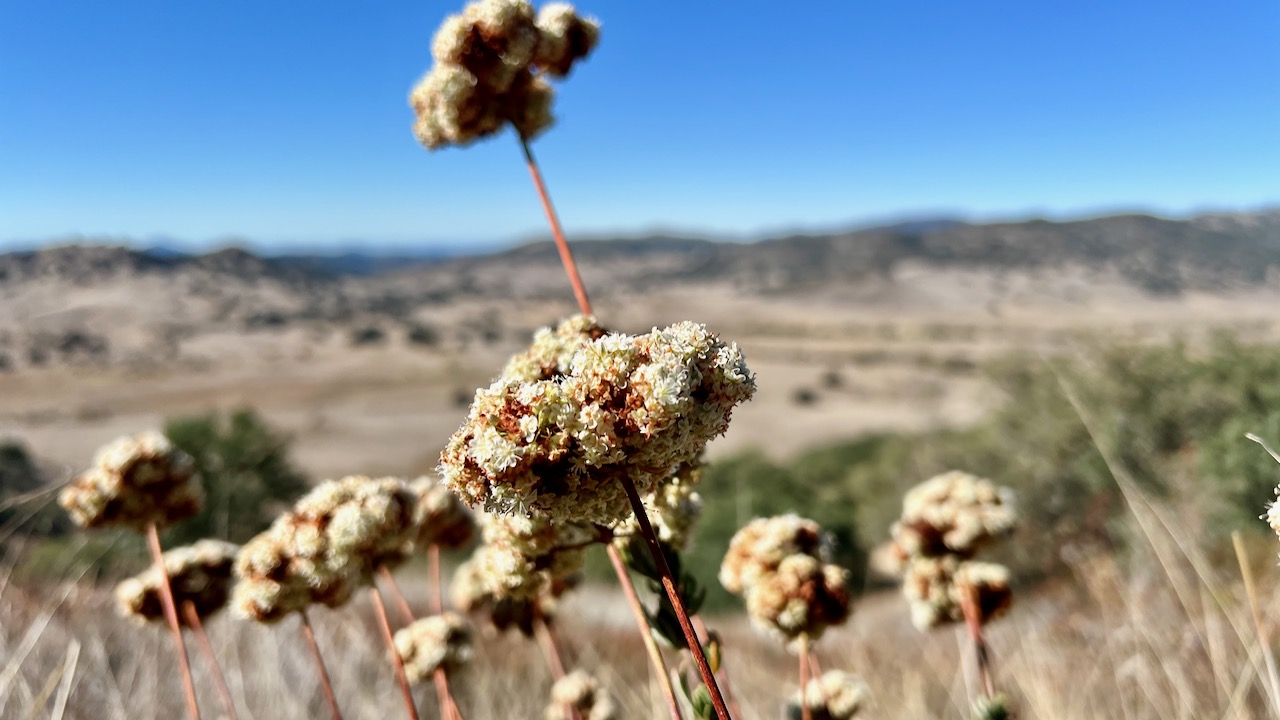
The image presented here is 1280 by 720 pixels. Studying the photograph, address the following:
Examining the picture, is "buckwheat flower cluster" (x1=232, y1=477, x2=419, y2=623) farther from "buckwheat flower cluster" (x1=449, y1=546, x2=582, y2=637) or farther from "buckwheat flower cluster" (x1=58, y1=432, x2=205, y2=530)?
"buckwheat flower cluster" (x1=58, y1=432, x2=205, y2=530)

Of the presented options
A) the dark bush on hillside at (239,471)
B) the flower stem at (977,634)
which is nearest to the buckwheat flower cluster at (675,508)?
the flower stem at (977,634)

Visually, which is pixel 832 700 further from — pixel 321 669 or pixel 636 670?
pixel 636 670

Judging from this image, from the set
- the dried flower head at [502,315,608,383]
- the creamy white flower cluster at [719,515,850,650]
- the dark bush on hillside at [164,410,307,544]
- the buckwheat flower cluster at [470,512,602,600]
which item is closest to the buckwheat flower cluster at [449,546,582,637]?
the buckwheat flower cluster at [470,512,602,600]

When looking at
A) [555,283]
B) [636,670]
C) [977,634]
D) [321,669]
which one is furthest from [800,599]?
[555,283]

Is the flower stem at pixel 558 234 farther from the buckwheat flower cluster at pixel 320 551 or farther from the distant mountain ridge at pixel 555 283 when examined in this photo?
the distant mountain ridge at pixel 555 283

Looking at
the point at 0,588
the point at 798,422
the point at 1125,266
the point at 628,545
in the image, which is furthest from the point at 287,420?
the point at 1125,266

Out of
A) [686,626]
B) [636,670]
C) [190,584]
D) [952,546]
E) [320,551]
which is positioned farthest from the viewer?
[636,670]
